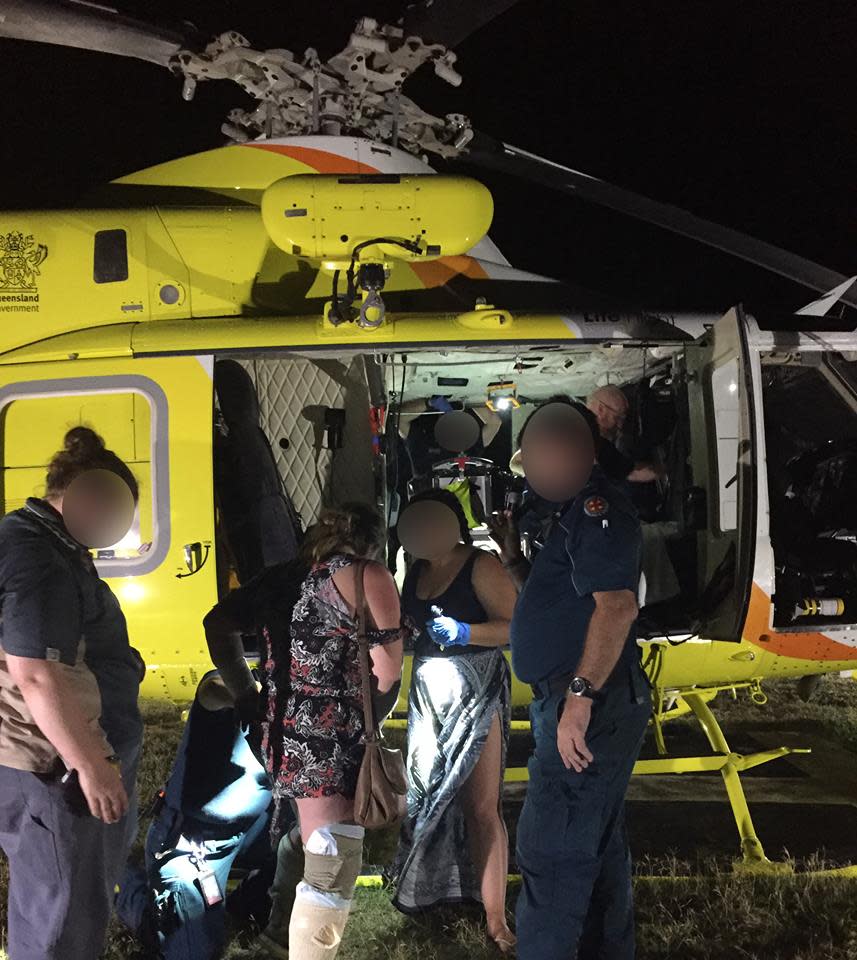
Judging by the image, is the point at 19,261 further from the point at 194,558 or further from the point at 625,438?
the point at 625,438

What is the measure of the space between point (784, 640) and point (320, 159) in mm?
3568

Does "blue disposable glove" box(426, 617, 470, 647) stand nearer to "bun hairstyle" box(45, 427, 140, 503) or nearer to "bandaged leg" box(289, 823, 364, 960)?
"bandaged leg" box(289, 823, 364, 960)

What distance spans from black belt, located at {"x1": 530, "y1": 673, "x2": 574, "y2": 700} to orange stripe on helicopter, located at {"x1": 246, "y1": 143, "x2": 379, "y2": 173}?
10.2 ft

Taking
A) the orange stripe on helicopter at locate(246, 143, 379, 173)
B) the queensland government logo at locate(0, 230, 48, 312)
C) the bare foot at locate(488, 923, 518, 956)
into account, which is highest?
the orange stripe on helicopter at locate(246, 143, 379, 173)

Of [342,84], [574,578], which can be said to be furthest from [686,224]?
[574,578]

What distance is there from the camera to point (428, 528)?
2.89 metres

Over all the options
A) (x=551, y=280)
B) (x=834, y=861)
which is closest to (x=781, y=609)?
(x=834, y=861)

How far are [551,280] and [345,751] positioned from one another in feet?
9.56

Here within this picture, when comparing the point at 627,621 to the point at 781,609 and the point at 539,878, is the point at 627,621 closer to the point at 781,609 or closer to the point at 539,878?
the point at 539,878

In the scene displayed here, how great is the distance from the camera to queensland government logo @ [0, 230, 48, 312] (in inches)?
147

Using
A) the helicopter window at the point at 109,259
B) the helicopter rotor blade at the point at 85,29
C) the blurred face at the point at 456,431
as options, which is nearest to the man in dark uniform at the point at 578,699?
the helicopter window at the point at 109,259

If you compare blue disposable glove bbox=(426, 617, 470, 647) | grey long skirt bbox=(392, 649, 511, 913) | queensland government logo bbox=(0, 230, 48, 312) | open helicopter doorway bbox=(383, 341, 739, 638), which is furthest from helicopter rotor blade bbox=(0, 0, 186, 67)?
A: grey long skirt bbox=(392, 649, 511, 913)

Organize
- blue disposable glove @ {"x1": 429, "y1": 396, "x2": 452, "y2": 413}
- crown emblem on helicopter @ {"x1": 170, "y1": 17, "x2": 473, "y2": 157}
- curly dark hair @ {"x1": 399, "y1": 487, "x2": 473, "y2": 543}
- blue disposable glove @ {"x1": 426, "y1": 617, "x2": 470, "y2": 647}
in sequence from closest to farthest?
1. blue disposable glove @ {"x1": 426, "y1": 617, "x2": 470, "y2": 647}
2. curly dark hair @ {"x1": 399, "y1": 487, "x2": 473, "y2": 543}
3. crown emblem on helicopter @ {"x1": 170, "y1": 17, "x2": 473, "y2": 157}
4. blue disposable glove @ {"x1": 429, "y1": 396, "x2": 452, "y2": 413}

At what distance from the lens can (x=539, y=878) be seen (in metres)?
2.20
